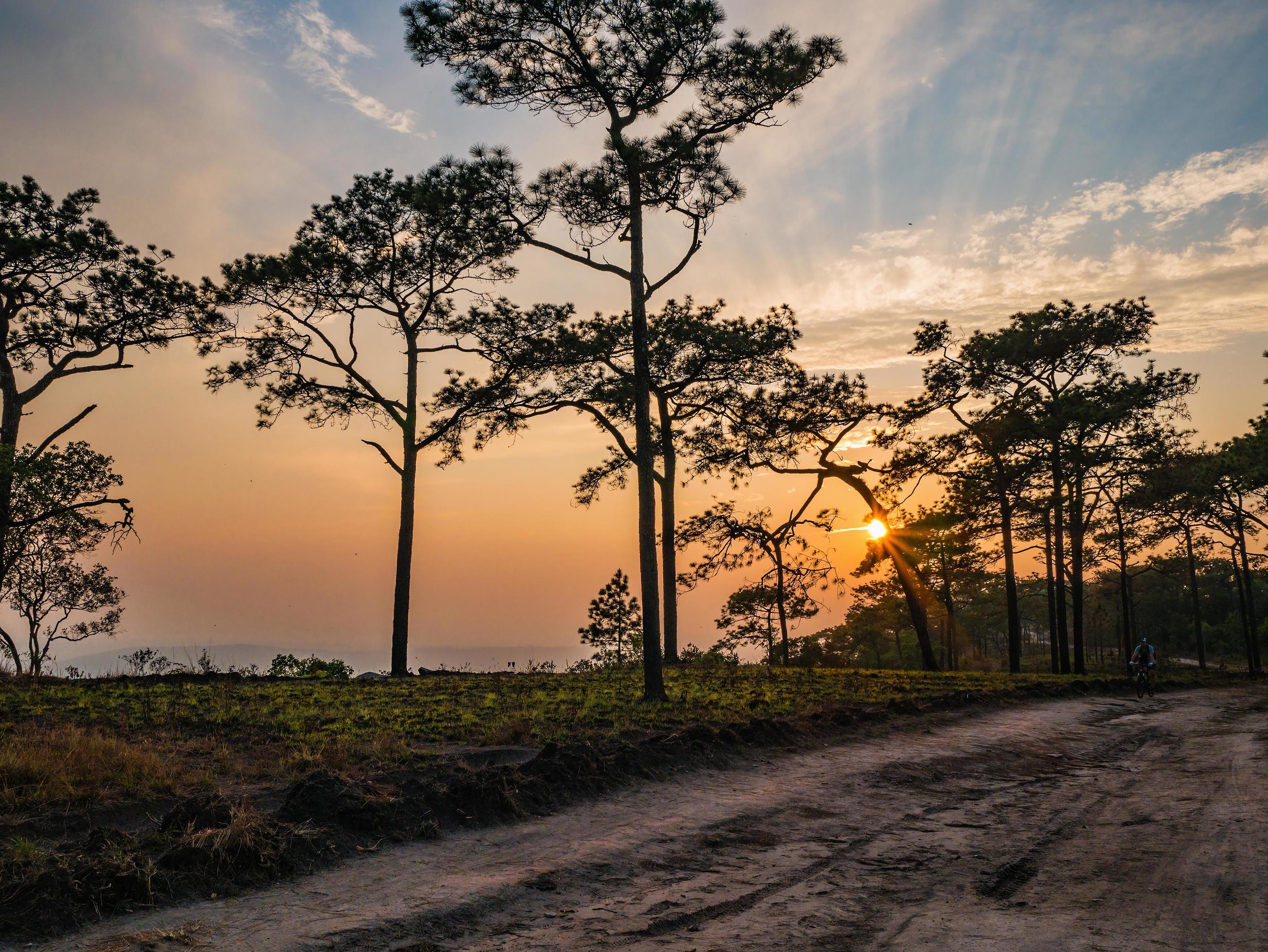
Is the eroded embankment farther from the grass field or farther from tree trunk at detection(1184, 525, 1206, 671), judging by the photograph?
tree trunk at detection(1184, 525, 1206, 671)

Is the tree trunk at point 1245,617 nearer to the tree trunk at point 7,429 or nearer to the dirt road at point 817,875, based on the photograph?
the dirt road at point 817,875

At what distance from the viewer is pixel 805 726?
12.2 metres

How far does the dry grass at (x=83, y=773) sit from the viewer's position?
6707 millimetres

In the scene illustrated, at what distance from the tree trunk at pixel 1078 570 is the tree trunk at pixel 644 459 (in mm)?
24682

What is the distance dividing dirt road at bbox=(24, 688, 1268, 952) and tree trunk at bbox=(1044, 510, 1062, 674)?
26.1 m

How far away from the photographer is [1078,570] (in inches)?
1270

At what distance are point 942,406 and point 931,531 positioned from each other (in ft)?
26.0

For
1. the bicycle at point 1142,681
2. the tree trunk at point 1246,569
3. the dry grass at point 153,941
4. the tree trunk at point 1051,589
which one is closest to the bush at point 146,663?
the dry grass at point 153,941

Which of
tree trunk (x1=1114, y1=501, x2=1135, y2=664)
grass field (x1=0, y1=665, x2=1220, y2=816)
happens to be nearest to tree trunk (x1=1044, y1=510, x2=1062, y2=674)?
tree trunk (x1=1114, y1=501, x2=1135, y2=664)

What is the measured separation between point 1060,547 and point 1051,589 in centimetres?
807

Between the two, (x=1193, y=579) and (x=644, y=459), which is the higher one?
(x=644, y=459)

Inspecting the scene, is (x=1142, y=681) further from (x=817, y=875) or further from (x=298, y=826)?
(x=298, y=826)

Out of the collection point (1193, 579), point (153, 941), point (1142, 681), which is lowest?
point (1142, 681)

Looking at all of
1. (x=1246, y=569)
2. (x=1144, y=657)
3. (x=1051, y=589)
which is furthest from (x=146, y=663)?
(x=1246, y=569)
